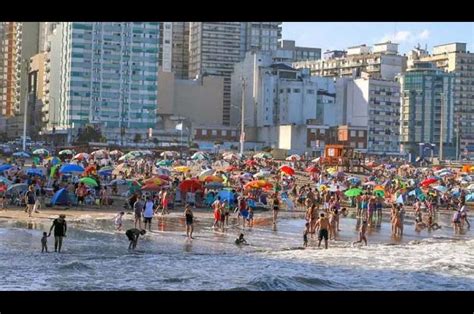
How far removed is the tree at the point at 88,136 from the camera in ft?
297

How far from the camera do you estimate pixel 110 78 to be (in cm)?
10181

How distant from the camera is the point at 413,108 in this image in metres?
120

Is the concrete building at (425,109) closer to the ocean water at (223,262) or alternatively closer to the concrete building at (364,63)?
the concrete building at (364,63)

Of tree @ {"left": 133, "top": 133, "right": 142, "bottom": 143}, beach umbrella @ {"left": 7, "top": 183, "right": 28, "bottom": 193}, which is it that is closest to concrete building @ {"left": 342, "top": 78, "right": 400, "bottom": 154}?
tree @ {"left": 133, "top": 133, "right": 142, "bottom": 143}

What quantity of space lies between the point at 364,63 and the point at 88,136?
57.1 m

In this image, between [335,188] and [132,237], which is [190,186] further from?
[132,237]

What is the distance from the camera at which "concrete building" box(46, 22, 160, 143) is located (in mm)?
99188

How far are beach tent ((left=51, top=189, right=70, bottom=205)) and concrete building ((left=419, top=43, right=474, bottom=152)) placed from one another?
99763 millimetres

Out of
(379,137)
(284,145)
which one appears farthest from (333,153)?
(379,137)

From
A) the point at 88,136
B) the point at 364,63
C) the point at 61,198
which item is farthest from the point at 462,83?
the point at 61,198

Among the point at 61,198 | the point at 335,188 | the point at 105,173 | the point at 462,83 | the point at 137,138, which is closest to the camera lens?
the point at 61,198

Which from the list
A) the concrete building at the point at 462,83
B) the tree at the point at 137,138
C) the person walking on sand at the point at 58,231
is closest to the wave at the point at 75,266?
the person walking on sand at the point at 58,231
